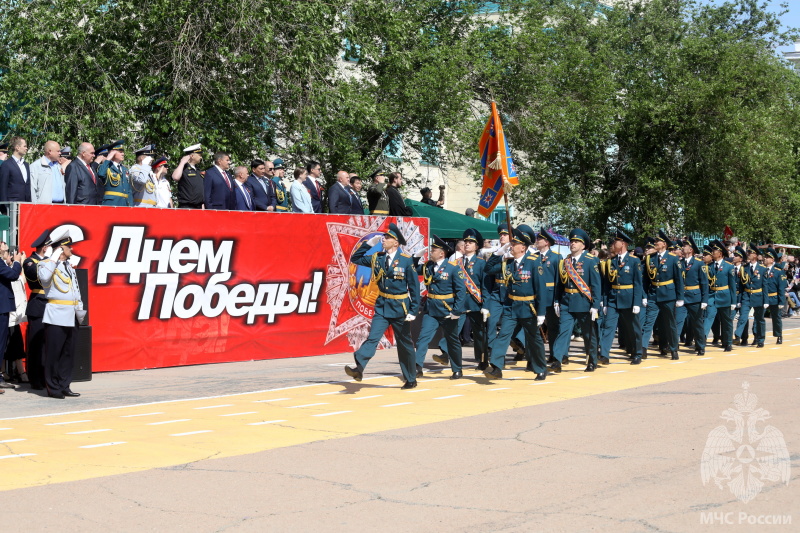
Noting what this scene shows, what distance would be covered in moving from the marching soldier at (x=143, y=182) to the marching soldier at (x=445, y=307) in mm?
4498

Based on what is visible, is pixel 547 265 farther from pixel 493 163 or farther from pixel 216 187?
pixel 216 187

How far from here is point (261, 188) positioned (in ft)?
54.0

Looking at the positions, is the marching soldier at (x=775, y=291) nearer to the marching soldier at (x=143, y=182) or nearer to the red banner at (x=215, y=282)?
the red banner at (x=215, y=282)

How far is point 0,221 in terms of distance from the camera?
41.4 ft

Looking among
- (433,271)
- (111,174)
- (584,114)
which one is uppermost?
(584,114)

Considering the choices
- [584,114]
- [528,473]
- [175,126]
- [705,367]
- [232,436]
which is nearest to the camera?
[528,473]

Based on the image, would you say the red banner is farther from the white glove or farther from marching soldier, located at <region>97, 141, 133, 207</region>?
the white glove

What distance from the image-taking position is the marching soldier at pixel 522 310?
1301 cm

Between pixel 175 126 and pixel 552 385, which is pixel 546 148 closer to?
pixel 175 126

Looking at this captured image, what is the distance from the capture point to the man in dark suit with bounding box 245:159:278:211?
53.7ft

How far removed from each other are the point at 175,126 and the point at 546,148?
15.7 meters

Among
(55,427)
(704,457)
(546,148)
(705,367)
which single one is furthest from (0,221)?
(546,148)

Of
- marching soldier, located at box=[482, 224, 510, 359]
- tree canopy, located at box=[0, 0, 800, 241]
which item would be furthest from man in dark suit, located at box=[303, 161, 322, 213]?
marching soldier, located at box=[482, 224, 510, 359]

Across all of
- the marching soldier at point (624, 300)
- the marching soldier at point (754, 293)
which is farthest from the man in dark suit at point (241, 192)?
the marching soldier at point (754, 293)
